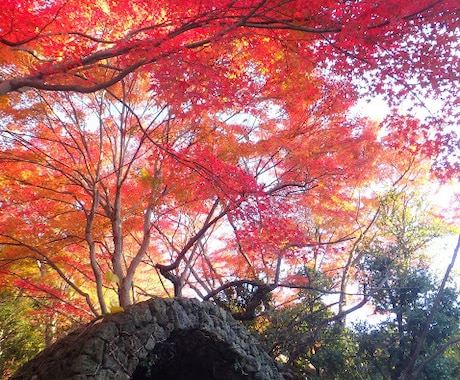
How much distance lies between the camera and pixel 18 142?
7.64m

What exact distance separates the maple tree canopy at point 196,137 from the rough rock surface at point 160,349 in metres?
0.78

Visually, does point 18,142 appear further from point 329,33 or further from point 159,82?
point 329,33

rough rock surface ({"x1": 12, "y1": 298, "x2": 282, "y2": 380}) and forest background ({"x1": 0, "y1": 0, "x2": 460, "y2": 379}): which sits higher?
forest background ({"x1": 0, "y1": 0, "x2": 460, "y2": 379})

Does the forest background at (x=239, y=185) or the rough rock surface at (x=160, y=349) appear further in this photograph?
the forest background at (x=239, y=185)

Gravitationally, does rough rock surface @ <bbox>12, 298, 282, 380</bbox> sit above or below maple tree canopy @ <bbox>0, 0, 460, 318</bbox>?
below

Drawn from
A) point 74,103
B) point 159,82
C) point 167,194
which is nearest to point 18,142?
point 74,103

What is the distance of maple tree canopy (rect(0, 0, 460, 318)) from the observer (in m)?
4.62

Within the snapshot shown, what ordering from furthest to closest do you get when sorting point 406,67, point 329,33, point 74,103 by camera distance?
point 74,103
point 406,67
point 329,33

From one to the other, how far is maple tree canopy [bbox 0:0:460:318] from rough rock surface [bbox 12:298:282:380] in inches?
30.9

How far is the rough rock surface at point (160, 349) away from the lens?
4055mm

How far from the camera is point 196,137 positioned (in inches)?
332

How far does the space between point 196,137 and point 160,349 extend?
15.0 feet

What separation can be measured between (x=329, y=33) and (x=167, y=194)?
523cm

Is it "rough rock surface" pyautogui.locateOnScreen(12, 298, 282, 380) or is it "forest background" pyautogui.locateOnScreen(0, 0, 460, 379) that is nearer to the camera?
"rough rock surface" pyautogui.locateOnScreen(12, 298, 282, 380)
